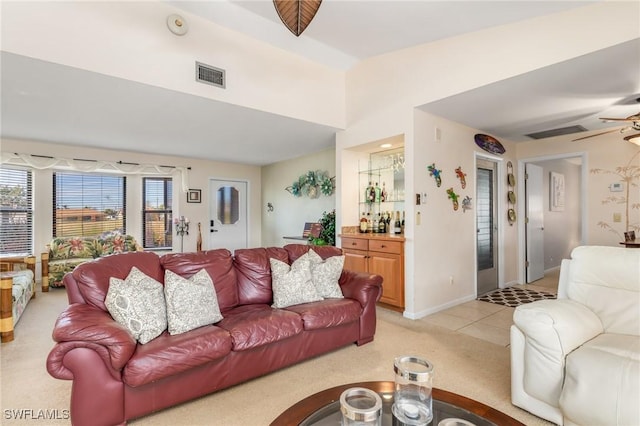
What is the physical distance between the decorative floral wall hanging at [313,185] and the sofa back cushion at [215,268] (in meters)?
3.17

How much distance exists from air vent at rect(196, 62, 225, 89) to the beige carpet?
2830mm

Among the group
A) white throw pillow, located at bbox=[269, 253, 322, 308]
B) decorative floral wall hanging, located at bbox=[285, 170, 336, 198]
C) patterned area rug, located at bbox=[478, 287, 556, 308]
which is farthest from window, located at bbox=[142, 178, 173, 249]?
patterned area rug, located at bbox=[478, 287, 556, 308]

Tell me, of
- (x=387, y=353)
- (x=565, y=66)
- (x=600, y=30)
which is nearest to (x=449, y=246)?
(x=387, y=353)

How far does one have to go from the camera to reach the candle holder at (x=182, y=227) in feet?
21.4

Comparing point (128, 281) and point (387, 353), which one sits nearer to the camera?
point (128, 281)

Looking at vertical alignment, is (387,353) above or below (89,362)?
below

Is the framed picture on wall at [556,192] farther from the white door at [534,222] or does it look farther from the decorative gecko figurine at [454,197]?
the decorative gecko figurine at [454,197]

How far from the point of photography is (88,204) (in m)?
5.82

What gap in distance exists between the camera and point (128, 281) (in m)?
2.13

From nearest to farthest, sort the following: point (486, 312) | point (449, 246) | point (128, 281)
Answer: point (128, 281) → point (486, 312) → point (449, 246)

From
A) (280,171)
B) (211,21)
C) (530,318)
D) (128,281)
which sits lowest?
(530,318)

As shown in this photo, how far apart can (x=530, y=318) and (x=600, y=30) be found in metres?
2.24

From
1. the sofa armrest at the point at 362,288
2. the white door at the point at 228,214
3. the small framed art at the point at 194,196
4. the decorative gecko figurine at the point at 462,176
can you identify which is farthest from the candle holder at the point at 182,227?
the decorative gecko figurine at the point at 462,176

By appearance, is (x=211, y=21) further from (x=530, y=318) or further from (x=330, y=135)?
(x=530, y=318)
